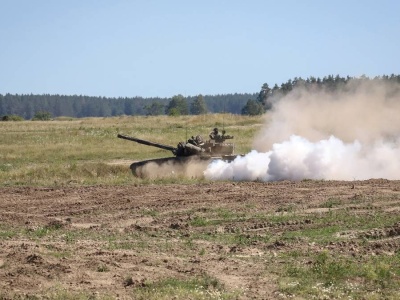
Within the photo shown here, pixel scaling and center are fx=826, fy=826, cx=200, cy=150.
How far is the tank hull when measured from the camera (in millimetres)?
35531

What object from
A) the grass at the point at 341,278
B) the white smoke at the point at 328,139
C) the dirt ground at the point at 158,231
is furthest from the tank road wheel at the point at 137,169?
the grass at the point at 341,278

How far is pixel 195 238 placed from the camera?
2000 cm

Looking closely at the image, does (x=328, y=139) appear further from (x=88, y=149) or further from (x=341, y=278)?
(x=341, y=278)

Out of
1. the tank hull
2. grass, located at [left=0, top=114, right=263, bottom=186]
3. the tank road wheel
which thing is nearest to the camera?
grass, located at [left=0, top=114, right=263, bottom=186]

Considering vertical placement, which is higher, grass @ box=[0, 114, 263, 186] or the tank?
the tank

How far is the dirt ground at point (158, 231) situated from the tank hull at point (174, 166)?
417cm

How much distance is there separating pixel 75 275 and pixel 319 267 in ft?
15.4

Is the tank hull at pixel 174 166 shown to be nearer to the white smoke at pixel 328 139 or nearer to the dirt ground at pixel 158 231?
the white smoke at pixel 328 139

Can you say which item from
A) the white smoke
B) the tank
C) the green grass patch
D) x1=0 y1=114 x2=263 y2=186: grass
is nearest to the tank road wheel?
the tank

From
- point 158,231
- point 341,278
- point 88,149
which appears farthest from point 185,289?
point 88,149

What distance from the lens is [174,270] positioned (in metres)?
15.9

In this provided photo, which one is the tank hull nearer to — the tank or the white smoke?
the tank

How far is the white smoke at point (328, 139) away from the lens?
114 ft

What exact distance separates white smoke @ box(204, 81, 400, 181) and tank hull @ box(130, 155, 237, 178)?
0.45 meters
